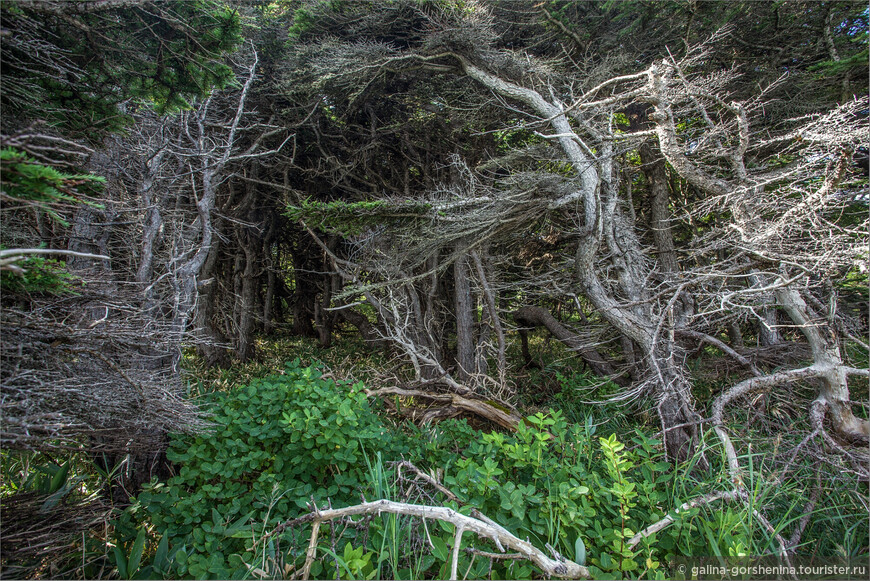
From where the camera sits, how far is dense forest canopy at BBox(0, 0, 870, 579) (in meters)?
1.98

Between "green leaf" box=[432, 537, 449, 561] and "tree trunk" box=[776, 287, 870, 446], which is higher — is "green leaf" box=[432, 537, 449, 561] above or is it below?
below

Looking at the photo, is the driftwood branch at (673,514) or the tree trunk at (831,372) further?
the tree trunk at (831,372)

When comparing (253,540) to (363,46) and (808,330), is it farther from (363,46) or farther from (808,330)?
(363,46)

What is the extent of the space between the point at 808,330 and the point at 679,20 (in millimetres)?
3704

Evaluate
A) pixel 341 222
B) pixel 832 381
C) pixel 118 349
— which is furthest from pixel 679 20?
pixel 118 349

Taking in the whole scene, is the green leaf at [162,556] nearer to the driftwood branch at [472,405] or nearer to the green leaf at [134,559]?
the green leaf at [134,559]

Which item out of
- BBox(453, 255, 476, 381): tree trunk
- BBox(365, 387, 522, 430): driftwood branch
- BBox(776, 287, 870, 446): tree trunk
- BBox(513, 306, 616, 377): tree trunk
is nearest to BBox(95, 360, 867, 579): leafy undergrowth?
BBox(776, 287, 870, 446): tree trunk

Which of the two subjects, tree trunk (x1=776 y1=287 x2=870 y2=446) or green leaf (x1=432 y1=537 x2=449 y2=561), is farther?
tree trunk (x1=776 y1=287 x2=870 y2=446)

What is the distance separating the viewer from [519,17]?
5.33 m

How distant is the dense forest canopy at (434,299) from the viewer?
78.0 inches

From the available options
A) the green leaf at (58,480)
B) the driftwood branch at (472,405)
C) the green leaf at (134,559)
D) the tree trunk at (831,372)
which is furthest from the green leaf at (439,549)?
the tree trunk at (831,372)

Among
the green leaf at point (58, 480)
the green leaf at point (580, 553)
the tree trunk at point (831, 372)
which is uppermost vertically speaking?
the tree trunk at point (831, 372)

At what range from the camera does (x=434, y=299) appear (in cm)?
656

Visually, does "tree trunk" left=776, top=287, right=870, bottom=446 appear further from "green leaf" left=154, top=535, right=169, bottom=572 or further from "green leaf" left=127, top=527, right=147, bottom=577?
"green leaf" left=127, top=527, right=147, bottom=577
